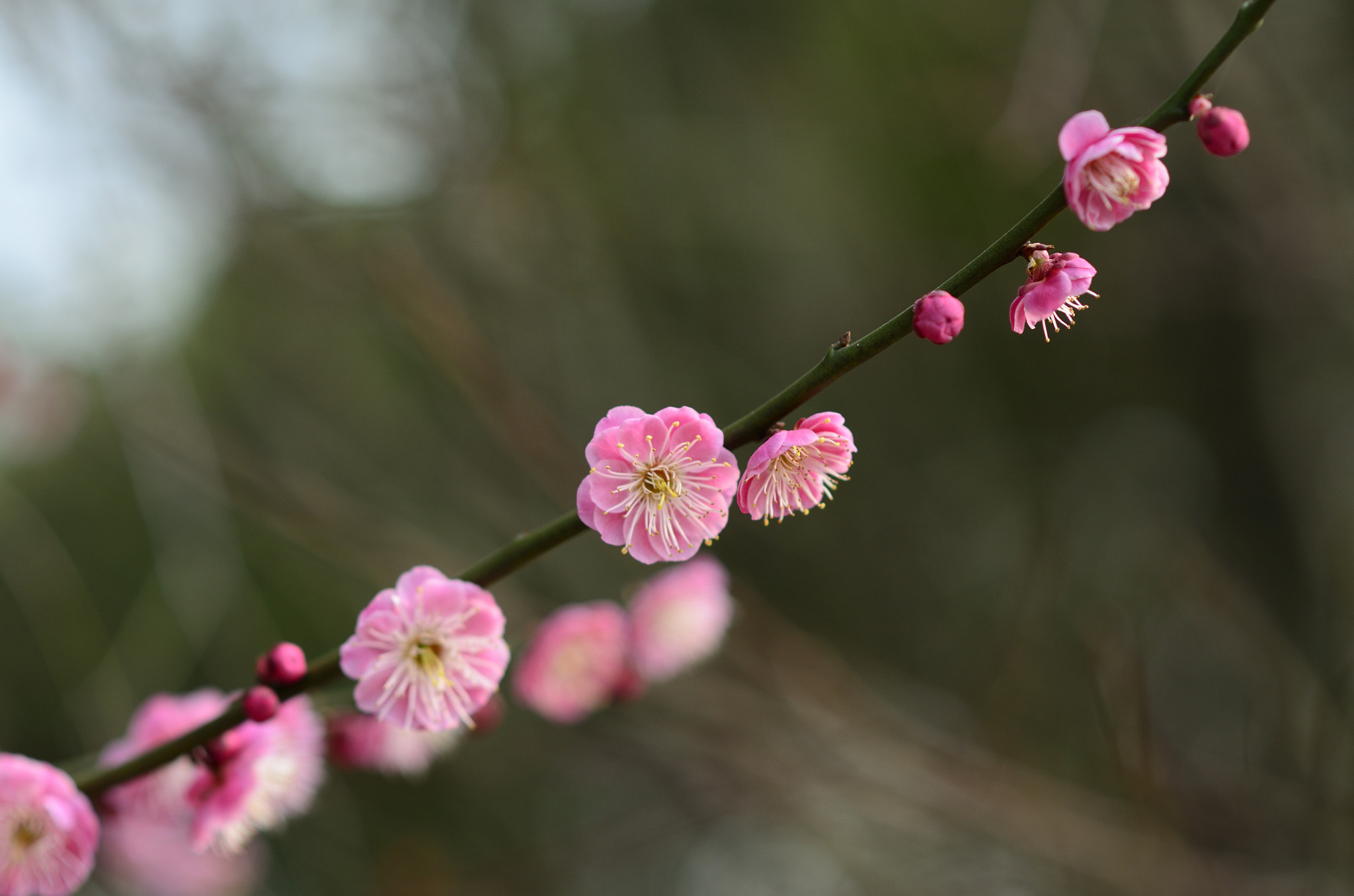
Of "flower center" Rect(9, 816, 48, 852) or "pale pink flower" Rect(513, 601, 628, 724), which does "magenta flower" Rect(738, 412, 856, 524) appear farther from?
"flower center" Rect(9, 816, 48, 852)

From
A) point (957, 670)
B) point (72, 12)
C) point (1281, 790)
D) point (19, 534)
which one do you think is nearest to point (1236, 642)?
point (1281, 790)

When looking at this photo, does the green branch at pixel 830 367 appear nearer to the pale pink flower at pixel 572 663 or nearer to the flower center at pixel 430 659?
the flower center at pixel 430 659

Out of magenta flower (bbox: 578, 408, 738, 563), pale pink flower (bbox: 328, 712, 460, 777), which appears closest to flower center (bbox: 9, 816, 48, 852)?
pale pink flower (bbox: 328, 712, 460, 777)

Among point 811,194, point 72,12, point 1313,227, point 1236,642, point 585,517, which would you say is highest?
point 1313,227

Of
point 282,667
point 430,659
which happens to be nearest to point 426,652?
point 430,659

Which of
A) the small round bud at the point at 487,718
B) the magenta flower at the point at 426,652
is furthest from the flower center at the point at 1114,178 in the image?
the small round bud at the point at 487,718

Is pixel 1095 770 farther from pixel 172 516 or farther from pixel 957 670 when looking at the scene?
pixel 172 516

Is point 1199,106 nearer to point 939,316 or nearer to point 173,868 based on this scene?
point 939,316
